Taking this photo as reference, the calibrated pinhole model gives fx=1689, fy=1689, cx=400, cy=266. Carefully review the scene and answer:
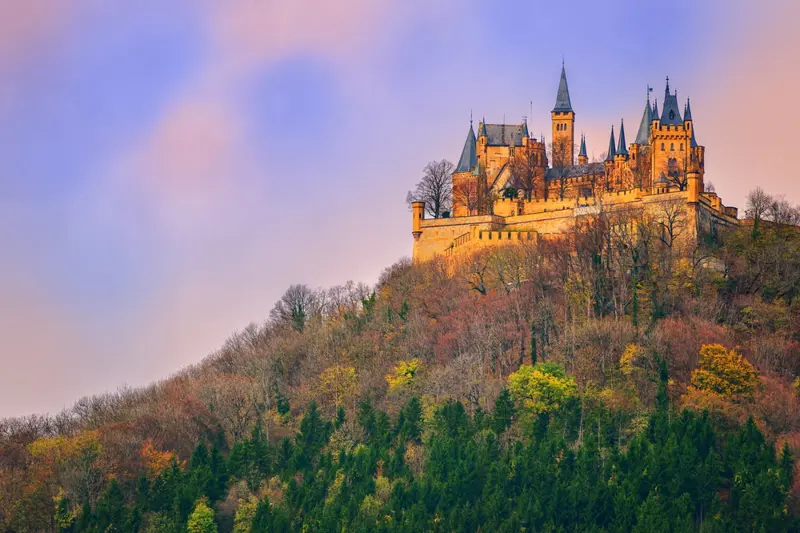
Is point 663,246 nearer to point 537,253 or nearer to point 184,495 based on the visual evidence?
point 537,253

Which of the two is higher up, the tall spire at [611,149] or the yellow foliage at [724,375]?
the tall spire at [611,149]

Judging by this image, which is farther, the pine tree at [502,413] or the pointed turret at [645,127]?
the pointed turret at [645,127]

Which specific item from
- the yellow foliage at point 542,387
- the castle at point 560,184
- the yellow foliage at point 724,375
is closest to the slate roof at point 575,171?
the castle at point 560,184

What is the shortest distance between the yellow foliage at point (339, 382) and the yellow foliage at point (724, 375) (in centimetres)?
1688

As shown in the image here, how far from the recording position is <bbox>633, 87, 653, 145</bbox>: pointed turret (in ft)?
328

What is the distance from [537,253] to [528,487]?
71.7ft

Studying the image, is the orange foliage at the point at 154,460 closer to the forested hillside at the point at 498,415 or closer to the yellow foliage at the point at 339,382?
the forested hillside at the point at 498,415

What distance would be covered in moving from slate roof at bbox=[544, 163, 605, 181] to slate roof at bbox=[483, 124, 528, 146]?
9.76ft

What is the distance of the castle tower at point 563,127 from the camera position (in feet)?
351

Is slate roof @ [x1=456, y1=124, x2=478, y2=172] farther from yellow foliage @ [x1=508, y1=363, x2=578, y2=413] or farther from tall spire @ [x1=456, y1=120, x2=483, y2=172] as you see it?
yellow foliage @ [x1=508, y1=363, x2=578, y2=413]

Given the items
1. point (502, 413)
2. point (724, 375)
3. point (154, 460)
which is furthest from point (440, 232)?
point (724, 375)

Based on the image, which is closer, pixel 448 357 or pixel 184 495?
pixel 184 495

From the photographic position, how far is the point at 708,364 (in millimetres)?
73000

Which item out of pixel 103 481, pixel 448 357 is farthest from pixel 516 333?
pixel 103 481
